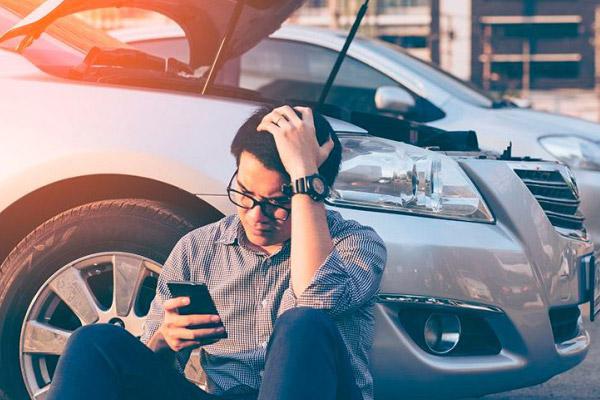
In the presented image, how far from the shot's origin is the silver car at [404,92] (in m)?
6.13

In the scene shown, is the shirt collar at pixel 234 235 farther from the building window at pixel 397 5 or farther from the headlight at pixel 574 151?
the building window at pixel 397 5

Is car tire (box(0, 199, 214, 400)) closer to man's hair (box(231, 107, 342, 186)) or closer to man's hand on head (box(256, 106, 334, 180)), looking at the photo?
man's hair (box(231, 107, 342, 186))

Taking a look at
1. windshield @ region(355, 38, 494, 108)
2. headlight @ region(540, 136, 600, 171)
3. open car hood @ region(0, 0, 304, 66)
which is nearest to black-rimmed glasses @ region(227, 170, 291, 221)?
open car hood @ region(0, 0, 304, 66)

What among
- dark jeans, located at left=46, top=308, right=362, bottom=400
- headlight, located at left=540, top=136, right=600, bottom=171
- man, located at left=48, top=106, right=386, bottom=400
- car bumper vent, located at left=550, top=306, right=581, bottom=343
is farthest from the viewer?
headlight, located at left=540, top=136, right=600, bottom=171

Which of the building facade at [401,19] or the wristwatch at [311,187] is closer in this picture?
the wristwatch at [311,187]

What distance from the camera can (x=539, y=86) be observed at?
35.8m

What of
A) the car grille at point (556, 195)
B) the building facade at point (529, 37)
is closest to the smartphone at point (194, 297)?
the car grille at point (556, 195)

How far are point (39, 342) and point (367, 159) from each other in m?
1.12

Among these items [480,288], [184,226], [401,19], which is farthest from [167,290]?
[401,19]

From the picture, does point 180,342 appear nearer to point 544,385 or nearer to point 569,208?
point 569,208

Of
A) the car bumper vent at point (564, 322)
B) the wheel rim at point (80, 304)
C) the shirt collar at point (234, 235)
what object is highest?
the shirt collar at point (234, 235)

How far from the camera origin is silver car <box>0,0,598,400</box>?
10.9 ft

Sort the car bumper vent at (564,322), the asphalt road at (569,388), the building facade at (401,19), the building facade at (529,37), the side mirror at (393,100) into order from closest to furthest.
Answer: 1. the car bumper vent at (564,322)
2. the asphalt road at (569,388)
3. the side mirror at (393,100)
4. the building facade at (401,19)
5. the building facade at (529,37)

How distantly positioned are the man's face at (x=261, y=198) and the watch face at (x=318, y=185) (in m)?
0.09
